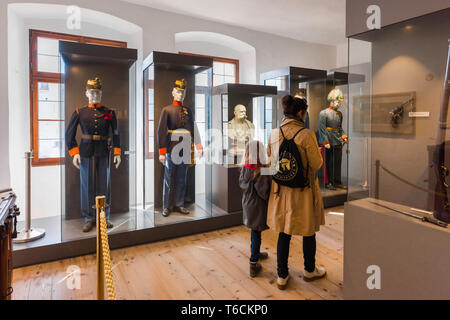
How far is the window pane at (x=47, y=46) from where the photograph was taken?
14.4 feet

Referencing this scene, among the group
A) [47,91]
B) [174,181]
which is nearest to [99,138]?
[174,181]

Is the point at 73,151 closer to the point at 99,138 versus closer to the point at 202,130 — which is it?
the point at 99,138

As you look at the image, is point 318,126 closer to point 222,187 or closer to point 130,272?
point 222,187

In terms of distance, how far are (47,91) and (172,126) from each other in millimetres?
2096

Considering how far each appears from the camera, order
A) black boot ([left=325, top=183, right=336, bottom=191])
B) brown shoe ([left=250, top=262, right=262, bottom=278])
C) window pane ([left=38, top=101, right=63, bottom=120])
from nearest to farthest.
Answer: brown shoe ([left=250, top=262, right=262, bottom=278]), window pane ([left=38, top=101, right=63, bottom=120]), black boot ([left=325, top=183, right=336, bottom=191])

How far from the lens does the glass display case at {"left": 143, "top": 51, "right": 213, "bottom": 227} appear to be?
388 centimetres

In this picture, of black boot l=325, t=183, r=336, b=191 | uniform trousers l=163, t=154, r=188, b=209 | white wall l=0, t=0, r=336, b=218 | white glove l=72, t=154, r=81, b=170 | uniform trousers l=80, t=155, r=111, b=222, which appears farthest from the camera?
black boot l=325, t=183, r=336, b=191

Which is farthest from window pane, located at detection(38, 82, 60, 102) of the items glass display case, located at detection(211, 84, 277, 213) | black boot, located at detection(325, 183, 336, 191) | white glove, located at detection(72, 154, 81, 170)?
black boot, located at detection(325, 183, 336, 191)

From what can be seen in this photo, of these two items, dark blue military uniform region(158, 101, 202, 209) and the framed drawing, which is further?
dark blue military uniform region(158, 101, 202, 209)

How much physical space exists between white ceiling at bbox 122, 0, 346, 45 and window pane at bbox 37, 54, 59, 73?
151 cm

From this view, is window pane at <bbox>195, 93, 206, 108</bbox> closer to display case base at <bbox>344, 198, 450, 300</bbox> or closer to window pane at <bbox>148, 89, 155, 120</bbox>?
window pane at <bbox>148, 89, 155, 120</bbox>

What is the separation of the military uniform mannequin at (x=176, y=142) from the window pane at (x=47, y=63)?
196cm

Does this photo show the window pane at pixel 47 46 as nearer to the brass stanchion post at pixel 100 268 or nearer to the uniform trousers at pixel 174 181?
the uniform trousers at pixel 174 181

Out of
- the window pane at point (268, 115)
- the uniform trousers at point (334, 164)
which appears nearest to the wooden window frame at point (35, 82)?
the window pane at point (268, 115)
